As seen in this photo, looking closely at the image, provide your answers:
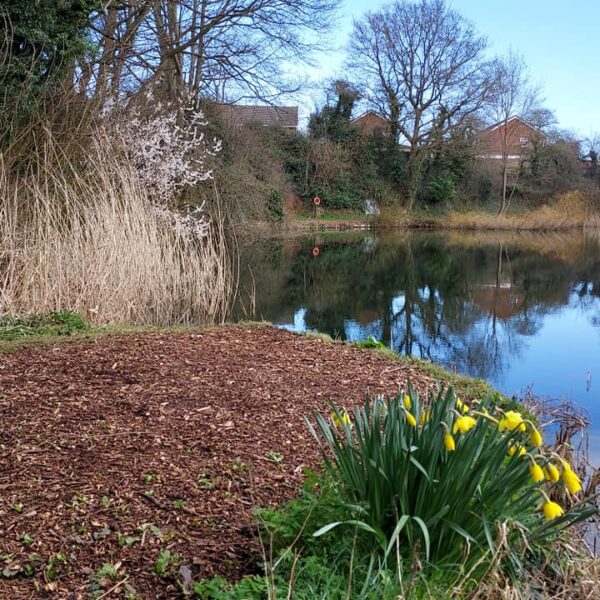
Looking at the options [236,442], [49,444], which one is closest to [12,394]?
[49,444]

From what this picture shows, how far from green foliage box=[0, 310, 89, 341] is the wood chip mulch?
712 millimetres

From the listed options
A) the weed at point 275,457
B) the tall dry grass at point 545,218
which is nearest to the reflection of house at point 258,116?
the tall dry grass at point 545,218

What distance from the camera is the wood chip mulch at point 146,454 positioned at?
223 centimetres

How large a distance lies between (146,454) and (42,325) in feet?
11.6

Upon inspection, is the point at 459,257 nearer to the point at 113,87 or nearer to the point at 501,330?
the point at 501,330

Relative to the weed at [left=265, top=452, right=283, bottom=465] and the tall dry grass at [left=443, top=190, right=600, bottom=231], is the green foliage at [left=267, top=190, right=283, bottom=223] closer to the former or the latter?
the tall dry grass at [left=443, top=190, right=600, bottom=231]

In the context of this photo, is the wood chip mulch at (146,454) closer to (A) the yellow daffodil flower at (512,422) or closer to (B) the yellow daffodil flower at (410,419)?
(B) the yellow daffodil flower at (410,419)

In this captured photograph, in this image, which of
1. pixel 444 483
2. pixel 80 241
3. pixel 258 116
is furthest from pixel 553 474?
pixel 258 116

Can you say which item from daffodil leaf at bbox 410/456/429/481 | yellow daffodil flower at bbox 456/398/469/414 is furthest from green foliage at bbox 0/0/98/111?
daffodil leaf at bbox 410/456/429/481

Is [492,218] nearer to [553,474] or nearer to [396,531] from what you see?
[553,474]

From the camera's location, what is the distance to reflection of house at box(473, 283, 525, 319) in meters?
13.3

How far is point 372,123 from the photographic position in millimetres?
36781

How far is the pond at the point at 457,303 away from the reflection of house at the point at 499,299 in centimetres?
3

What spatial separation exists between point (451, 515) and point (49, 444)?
1.85 meters
